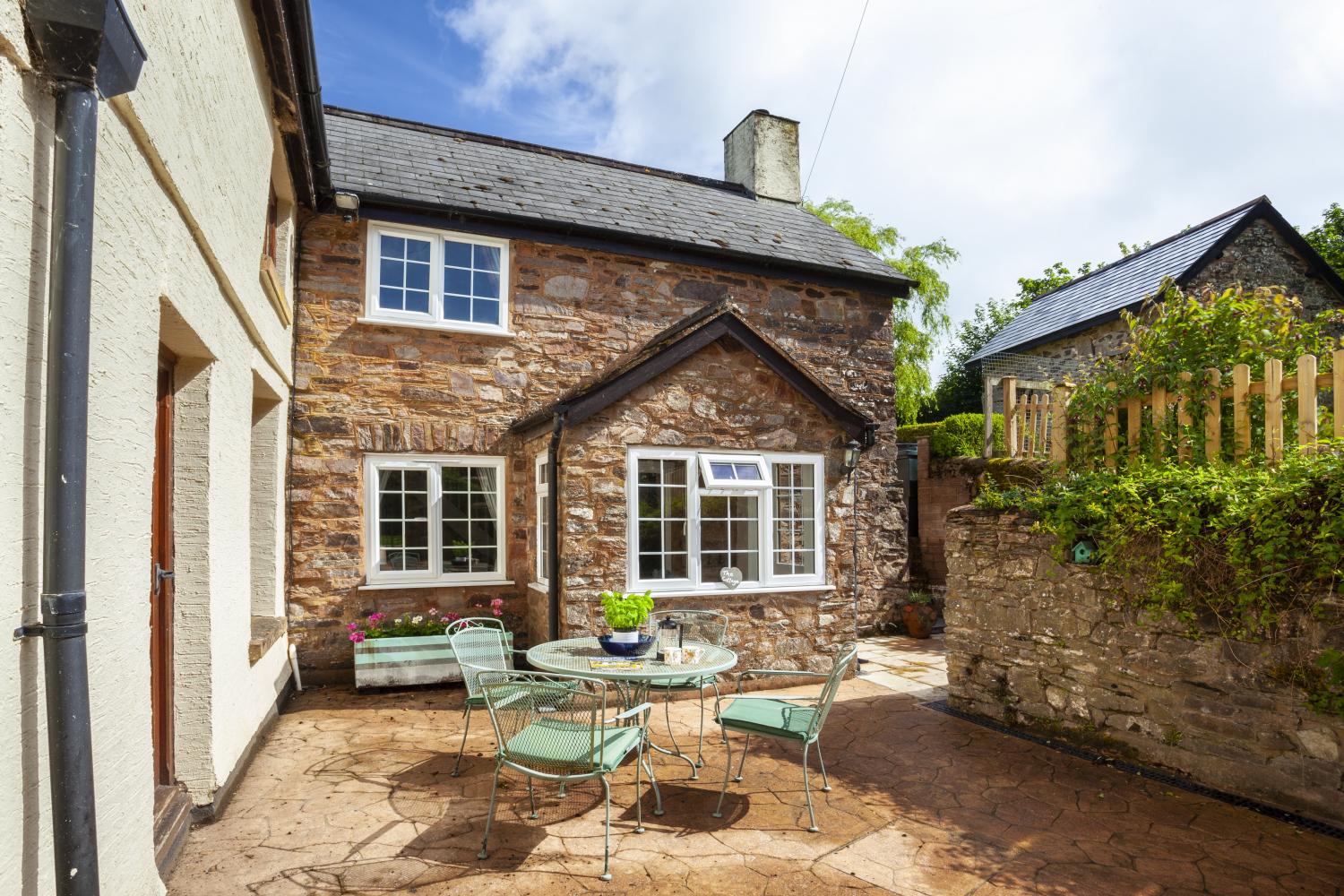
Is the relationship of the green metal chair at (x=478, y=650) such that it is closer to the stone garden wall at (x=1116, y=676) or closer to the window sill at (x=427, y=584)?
the window sill at (x=427, y=584)

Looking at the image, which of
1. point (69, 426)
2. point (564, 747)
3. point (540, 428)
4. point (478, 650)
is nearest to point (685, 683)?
point (478, 650)

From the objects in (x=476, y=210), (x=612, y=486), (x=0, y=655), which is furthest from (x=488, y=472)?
(x=0, y=655)

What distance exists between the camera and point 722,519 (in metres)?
7.82

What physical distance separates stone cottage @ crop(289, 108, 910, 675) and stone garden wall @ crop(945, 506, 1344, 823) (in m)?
1.76

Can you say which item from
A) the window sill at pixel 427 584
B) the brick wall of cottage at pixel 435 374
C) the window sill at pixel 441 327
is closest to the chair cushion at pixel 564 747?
the brick wall of cottage at pixel 435 374

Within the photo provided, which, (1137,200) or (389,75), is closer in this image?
(389,75)

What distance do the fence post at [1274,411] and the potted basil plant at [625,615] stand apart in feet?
13.8

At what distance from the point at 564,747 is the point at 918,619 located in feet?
26.4

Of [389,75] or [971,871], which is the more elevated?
[389,75]

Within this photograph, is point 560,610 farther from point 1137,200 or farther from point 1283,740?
point 1137,200

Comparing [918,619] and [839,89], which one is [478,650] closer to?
[918,619]

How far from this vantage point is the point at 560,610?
706cm

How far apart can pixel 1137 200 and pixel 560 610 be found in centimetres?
1594

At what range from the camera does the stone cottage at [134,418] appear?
2.04 meters
